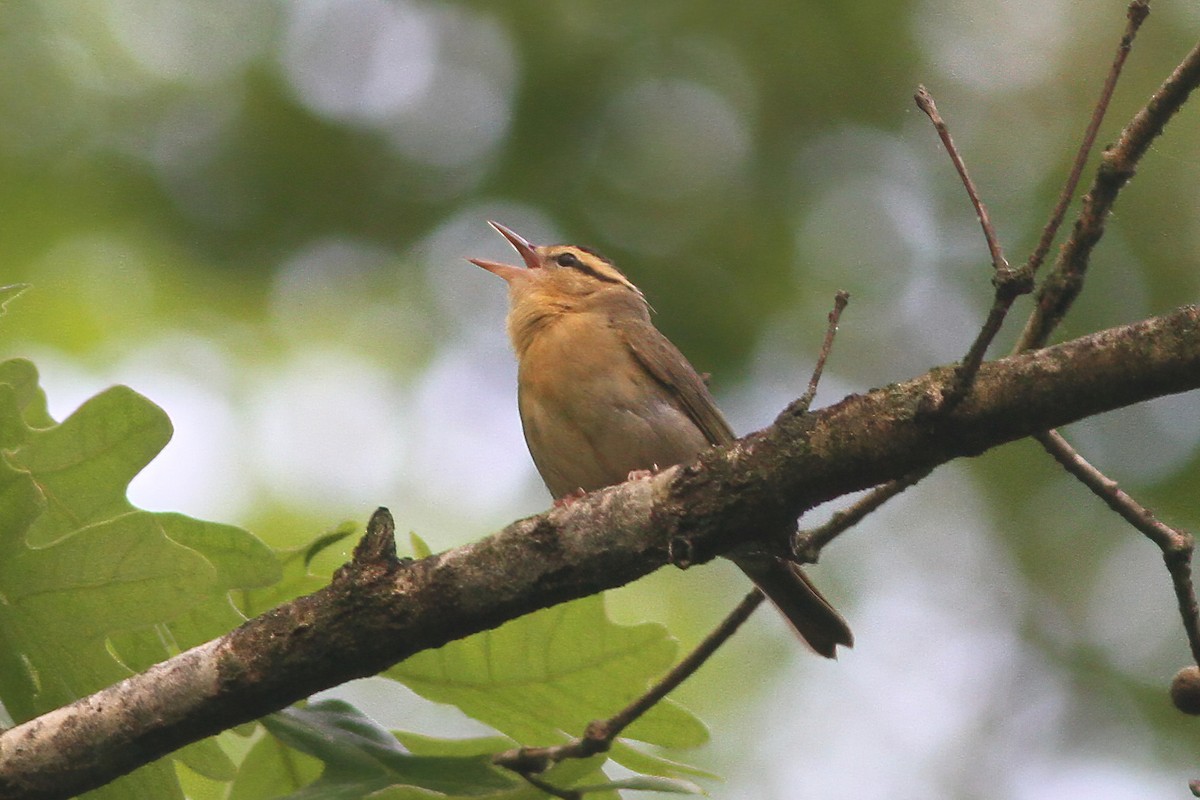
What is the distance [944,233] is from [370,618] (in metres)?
5.42

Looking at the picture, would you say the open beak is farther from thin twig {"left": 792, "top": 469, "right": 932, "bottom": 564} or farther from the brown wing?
thin twig {"left": 792, "top": 469, "right": 932, "bottom": 564}

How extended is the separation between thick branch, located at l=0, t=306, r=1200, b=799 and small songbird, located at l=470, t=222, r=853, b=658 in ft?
5.38

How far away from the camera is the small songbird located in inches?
191

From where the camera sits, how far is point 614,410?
16.5 ft

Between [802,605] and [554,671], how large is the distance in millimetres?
1444

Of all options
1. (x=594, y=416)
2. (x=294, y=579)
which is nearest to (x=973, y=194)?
(x=294, y=579)

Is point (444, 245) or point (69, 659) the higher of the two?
point (444, 245)

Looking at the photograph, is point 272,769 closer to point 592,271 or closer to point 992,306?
point 992,306

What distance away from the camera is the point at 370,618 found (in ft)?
9.76

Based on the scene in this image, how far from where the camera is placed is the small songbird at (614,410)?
15.9ft

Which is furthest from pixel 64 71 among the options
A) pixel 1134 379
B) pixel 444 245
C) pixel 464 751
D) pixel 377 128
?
pixel 1134 379

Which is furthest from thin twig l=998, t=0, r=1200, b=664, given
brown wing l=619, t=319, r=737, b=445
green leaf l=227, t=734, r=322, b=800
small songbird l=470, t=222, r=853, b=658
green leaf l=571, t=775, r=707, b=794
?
brown wing l=619, t=319, r=737, b=445

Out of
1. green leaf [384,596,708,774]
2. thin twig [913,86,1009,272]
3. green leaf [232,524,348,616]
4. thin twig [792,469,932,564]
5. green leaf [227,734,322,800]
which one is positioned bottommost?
green leaf [227,734,322,800]

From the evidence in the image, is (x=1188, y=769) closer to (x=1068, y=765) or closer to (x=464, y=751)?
(x=1068, y=765)
